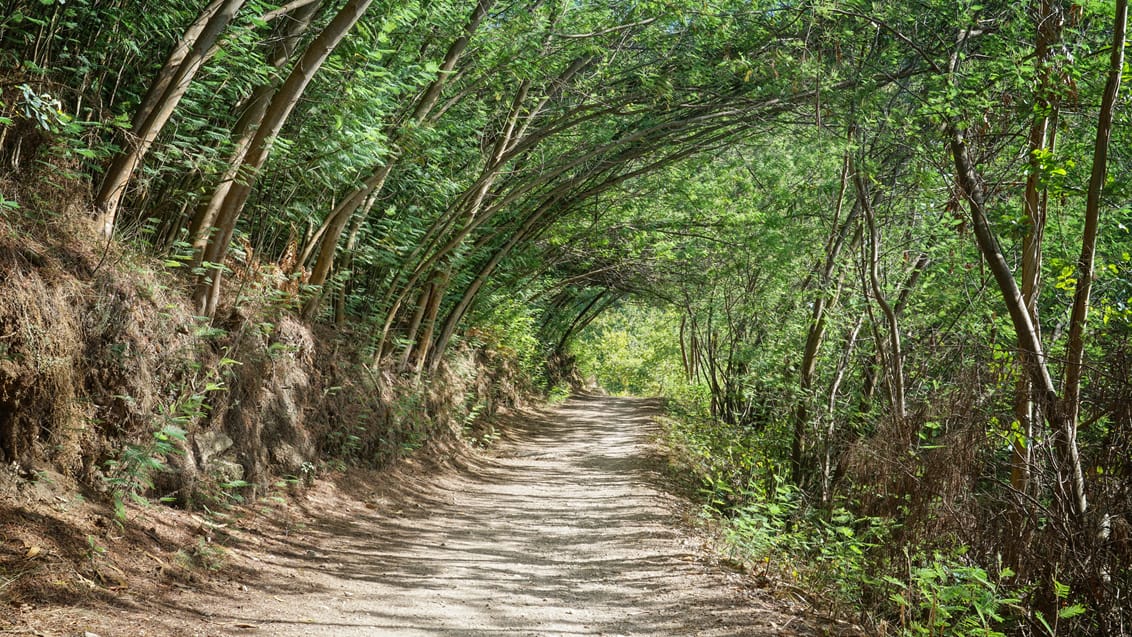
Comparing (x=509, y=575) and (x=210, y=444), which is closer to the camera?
(x=509, y=575)

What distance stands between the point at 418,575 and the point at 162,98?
3336 mm

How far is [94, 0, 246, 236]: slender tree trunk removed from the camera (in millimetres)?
4582

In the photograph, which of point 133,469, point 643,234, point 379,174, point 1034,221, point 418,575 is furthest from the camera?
point 643,234

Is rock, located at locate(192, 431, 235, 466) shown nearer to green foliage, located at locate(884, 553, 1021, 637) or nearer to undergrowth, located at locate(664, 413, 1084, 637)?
undergrowth, located at locate(664, 413, 1084, 637)

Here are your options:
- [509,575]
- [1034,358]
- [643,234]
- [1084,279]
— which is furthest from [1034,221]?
[643,234]

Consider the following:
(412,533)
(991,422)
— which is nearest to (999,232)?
(991,422)

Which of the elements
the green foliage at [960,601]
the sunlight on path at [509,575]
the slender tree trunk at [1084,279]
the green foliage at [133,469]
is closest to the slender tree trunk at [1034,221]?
the slender tree trunk at [1084,279]

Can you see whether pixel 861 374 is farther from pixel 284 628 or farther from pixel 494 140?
pixel 284 628

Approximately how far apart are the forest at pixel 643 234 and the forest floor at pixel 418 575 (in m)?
0.44

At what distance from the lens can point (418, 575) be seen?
519 cm

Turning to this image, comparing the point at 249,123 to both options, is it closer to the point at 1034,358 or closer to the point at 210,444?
the point at 210,444

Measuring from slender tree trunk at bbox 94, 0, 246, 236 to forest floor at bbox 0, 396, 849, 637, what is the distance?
1.96 meters

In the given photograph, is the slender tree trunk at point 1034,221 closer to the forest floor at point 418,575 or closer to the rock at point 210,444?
the forest floor at point 418,575

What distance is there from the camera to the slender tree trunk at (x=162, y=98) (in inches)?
180
